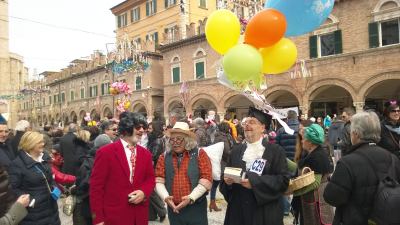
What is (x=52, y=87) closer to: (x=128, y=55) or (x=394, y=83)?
(x=128, y=55)

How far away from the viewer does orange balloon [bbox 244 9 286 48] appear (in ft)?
14.0

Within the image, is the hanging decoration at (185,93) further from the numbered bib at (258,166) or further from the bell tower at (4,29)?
the numbered bib at (258,166)

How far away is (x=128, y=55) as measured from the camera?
19.2 meters

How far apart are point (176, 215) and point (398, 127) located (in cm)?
340

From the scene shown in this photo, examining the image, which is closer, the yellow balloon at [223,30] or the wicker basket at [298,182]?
the wicker basket at [298,182]

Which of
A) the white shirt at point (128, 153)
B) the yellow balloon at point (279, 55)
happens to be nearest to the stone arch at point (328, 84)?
the yellow balloon at point (279, 55)

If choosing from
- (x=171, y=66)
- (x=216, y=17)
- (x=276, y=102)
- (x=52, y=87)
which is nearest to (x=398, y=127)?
(x=216, y=17)

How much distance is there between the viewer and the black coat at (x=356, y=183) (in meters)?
2.60

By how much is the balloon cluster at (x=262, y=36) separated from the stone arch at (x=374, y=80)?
44.5 ft

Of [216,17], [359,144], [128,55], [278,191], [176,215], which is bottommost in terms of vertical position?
[176,215]

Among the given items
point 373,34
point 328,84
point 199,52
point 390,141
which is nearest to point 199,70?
point 199,52

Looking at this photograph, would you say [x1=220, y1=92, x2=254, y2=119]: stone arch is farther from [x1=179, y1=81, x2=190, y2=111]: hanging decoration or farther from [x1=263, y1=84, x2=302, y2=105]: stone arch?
[x1=263, y1=84, x2=302, y2=105]: stone arch

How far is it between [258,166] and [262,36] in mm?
1786

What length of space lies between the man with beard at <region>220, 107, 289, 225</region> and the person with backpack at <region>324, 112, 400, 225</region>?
59 centimetres
